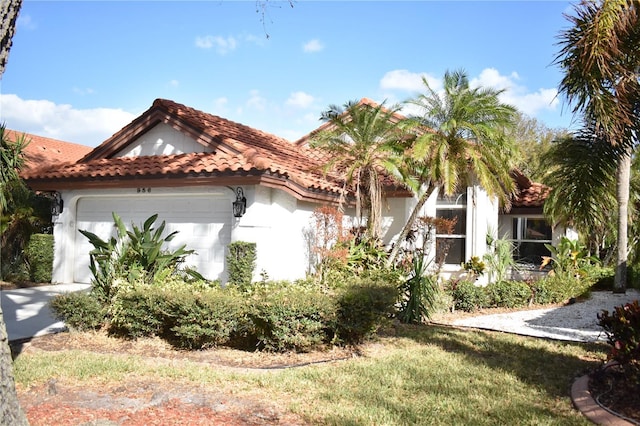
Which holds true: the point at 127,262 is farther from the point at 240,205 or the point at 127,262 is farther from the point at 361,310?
the point at 361,310

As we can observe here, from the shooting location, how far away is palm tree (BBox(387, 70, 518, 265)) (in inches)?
484

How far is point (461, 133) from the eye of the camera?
41.8 feet

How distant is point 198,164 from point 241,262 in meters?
2.75

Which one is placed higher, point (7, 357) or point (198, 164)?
point (198, 164)

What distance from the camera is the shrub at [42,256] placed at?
15461 mm

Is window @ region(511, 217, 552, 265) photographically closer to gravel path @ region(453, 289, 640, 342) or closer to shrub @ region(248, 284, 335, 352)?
gravel path @ region(453, 289, 640, 342)

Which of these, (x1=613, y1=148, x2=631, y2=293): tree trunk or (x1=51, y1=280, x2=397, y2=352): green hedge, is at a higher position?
(x1=613, y1=148, x2=631, y2=293): tree trunk

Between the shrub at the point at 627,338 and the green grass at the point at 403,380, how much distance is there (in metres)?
0.74

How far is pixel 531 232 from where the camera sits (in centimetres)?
1903

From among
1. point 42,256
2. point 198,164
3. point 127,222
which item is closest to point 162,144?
point 127,222

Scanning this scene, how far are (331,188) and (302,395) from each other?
27.6ft

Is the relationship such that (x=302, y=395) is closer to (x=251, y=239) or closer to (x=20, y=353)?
(x=20, y=353)

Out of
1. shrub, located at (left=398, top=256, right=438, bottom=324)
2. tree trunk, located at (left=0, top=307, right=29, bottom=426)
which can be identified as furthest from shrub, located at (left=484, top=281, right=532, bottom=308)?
tree trunk, located at (left=0, top=307, right=29, bottom=426)

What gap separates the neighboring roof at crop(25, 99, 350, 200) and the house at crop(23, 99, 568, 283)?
0.10 feet
